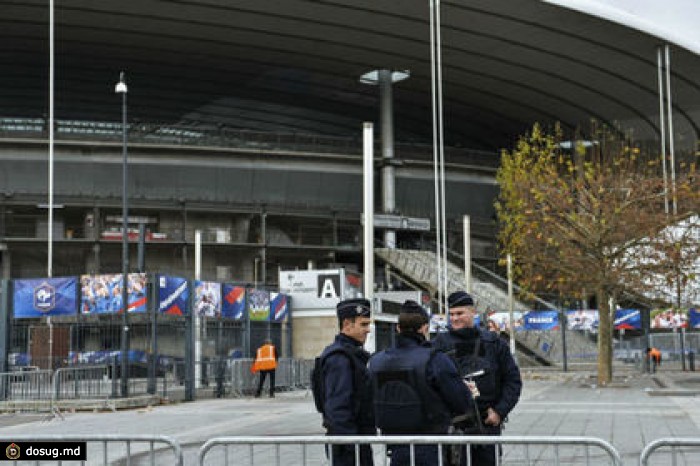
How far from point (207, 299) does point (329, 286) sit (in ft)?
25.3

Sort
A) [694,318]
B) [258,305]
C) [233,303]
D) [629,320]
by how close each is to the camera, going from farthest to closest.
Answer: [629,320] → [694,318] → [258,305] → [233,303]

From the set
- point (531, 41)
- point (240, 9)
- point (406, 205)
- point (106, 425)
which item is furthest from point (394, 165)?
point (106, 425)

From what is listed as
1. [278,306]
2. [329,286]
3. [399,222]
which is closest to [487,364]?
[278,306]

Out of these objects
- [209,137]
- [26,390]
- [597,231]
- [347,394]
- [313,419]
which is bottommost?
[313,419]

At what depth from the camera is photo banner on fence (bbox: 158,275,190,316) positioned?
78.4 ft

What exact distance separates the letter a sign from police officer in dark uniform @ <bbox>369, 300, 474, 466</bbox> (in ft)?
86.8

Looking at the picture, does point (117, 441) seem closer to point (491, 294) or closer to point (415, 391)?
point (415, 391)

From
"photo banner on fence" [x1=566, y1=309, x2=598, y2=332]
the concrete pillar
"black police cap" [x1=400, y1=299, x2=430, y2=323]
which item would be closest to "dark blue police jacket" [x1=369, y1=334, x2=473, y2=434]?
"black police cap" [x1=400, y1=299, x2=430, y2=323]

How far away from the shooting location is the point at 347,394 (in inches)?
257

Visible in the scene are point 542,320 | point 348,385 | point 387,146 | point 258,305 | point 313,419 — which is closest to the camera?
point 348,385

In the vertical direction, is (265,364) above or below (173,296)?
below

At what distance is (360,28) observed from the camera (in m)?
55.2

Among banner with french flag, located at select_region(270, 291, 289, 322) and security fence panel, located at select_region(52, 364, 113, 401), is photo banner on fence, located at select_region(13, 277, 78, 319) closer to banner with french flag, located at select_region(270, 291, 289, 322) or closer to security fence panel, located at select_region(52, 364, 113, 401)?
security fence panel, located at select_region(52, 364, 113, 401)

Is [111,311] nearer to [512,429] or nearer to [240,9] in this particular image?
[512,429]
